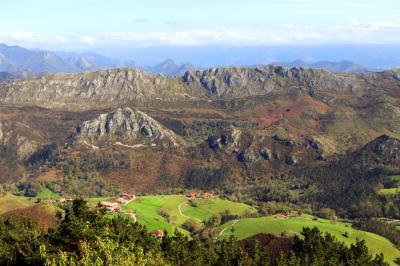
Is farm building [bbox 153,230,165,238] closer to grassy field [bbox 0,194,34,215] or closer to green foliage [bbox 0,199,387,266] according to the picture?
green foliage [bbox 0,199,387,266]

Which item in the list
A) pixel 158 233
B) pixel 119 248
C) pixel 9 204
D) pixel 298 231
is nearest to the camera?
pixel 119 248

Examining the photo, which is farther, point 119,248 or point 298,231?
point 298,231

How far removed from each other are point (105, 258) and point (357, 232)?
156 m

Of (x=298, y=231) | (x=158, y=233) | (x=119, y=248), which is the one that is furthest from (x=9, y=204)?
(x=119, y=248)

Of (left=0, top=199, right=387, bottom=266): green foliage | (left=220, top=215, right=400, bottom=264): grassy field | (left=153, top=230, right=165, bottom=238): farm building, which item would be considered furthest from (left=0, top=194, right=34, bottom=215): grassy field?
(left=220, top=215, right=400, bottom=264): grassy field

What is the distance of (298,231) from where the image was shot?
177875 mm

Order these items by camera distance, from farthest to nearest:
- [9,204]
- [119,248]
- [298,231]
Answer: [9,204] < [298,231] < [119,248]

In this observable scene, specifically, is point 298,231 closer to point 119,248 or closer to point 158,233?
point 158,233

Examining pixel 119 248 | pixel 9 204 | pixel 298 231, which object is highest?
pixel 119 248

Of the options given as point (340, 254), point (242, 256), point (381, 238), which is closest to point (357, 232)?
point (381, 238)

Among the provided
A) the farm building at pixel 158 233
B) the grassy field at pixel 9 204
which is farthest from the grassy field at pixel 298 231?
the grassy field at pixel 9 204

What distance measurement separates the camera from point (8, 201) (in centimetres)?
19150

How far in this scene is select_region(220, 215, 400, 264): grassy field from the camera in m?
172

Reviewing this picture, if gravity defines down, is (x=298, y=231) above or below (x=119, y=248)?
below
